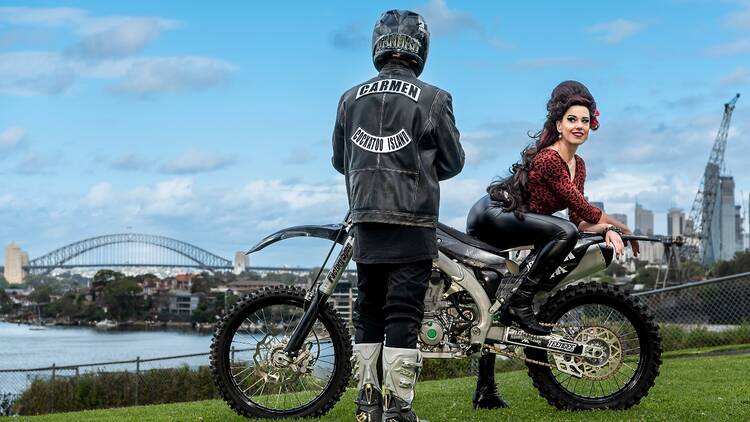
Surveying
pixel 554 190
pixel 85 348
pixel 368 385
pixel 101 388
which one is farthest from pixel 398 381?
pixel 85 348

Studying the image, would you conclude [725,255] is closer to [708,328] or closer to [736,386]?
[708,328]

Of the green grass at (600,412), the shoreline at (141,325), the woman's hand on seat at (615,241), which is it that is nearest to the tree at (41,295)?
the shoreline at (141,325)

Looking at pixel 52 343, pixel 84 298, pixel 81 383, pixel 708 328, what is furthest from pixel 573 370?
pixel 84 298

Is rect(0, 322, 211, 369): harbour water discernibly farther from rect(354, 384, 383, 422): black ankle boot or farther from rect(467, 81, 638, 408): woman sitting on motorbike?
rect(354, 384, 383, 422): black ankle boot

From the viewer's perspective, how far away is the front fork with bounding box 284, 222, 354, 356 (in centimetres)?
538

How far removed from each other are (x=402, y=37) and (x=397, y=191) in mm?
831

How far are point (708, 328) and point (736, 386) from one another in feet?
34.1

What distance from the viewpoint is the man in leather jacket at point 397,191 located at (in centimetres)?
454

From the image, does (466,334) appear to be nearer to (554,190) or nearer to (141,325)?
(554,190)

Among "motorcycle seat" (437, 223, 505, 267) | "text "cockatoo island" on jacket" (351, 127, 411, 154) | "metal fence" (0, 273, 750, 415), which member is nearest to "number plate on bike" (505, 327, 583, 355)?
"motorcycle seat" (437, 223, 505, 267)

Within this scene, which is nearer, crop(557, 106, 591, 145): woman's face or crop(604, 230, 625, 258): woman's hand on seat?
crop(604, 230, 625, 258): woman's hand on seat

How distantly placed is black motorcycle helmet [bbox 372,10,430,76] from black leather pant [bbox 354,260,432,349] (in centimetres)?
106

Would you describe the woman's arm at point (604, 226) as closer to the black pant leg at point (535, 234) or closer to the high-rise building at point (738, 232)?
the black pant leg at point (535, 234)

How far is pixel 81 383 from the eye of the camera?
23234 millimetres
